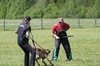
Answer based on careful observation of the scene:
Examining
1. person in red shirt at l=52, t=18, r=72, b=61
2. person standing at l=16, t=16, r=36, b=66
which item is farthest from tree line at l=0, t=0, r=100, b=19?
person standing at l=16, t=16, r=36, b=66

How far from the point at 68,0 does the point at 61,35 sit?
80025 millimetres

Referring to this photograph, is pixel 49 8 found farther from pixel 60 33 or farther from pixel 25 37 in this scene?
pixel 25 37

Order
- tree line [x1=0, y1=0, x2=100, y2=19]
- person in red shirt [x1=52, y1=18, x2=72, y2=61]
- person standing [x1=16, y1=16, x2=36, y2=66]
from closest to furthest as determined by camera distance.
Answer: person standing [x1=16, y1=16, x2=36, y2=66] → person in red shirt [x1=52, y1=18, x2=72, y2=61] → tree line [x1=0, y1=0, x2=100, y2=19]

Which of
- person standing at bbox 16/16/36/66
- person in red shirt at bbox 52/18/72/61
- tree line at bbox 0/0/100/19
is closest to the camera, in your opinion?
person standing at bbox 16/16/36/66

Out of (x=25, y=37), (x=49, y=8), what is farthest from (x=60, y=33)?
(x=49, y=8)

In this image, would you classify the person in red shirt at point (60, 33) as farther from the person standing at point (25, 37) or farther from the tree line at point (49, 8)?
the tree line at point (49, 8)

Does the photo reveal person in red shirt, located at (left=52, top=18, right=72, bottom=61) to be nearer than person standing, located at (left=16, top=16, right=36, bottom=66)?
No

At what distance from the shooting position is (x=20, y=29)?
13.6 m

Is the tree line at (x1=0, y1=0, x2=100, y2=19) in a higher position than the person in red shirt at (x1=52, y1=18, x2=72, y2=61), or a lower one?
lower

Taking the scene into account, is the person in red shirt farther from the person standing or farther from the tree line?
the tree line

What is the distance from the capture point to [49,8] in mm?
93125

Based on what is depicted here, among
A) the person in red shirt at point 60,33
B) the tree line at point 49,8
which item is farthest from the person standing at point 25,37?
the tree line at point 49,8

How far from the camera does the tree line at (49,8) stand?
89.2m

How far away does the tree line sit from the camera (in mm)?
89188
